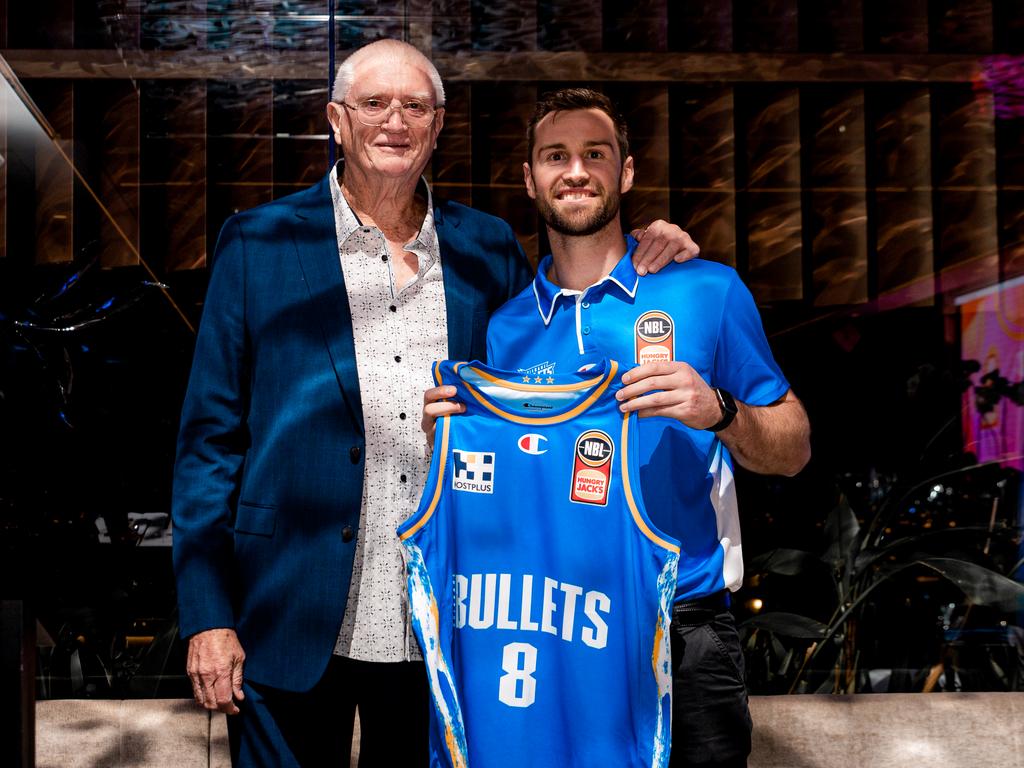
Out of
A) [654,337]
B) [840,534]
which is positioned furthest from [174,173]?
[840,534]

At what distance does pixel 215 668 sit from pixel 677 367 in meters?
0.94

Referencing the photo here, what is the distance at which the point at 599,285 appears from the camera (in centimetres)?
184

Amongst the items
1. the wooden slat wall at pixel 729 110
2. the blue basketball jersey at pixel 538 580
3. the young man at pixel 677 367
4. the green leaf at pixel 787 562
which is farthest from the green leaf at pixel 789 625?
the blue basketball jersey at pixel 538 580

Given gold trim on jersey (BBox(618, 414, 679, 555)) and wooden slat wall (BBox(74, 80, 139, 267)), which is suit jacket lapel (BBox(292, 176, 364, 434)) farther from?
wooden slat wall (BBox(74, 80, 139, 267))

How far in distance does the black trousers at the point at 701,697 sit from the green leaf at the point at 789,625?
4.76 ft

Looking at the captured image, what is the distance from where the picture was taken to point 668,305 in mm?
1798

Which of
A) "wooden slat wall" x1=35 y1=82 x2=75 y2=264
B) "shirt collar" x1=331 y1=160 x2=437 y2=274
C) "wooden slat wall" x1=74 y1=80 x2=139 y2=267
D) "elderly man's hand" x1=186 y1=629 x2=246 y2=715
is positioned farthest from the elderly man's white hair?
"wooden slat wall" x1=35 y1=82 x2=75 y2=264

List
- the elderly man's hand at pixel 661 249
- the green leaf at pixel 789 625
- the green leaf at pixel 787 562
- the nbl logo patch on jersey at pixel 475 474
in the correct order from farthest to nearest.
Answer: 1. the green leaf at pixel 787 562
2. the green leaf at pixel 789 625
3. the elderly man's hand at pixel 661 249
4. the nbl logo patch on jersey at pixel 475 474

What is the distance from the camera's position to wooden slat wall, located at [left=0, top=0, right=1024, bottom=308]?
3.37m

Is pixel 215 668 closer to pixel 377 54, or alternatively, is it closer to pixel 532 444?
pixel 532 444

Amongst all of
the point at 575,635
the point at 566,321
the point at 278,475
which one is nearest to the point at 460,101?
the point at 566,321

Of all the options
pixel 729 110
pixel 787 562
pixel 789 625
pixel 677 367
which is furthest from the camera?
pixel 729 110

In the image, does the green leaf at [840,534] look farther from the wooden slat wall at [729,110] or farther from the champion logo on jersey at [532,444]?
the champion logo on jersey at [532,444]

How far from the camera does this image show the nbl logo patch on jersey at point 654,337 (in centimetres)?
178
